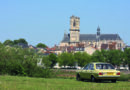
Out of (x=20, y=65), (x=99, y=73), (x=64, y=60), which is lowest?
(x=99, y=73)

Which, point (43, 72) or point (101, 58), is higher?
point (101, 58)

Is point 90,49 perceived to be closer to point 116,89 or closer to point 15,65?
point 15,65

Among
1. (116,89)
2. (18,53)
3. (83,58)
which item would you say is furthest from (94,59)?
(116,89)

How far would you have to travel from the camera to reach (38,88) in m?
15.1

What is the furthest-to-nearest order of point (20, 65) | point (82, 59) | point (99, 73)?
1. point (82, 59)
2. point (20, 65)
3. point (99, 73)

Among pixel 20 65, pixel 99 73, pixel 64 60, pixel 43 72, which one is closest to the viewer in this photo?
pixel 99 73

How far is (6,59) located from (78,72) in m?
9.00

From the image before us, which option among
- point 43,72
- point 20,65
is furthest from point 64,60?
point 20,65

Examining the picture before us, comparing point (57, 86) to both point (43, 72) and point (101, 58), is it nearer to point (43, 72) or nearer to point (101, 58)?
point (43, 72)

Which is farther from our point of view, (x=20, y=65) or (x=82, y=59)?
(x=82, y=59)

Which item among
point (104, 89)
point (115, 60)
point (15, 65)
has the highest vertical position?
point (115, 60)

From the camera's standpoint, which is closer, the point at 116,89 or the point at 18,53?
the point at 116,89

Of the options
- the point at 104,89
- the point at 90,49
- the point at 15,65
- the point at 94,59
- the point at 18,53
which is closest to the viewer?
the point at 104,89

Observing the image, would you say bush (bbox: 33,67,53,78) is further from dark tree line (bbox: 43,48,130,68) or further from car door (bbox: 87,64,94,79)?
dark tree line (bbox: 43,48,130,68)
